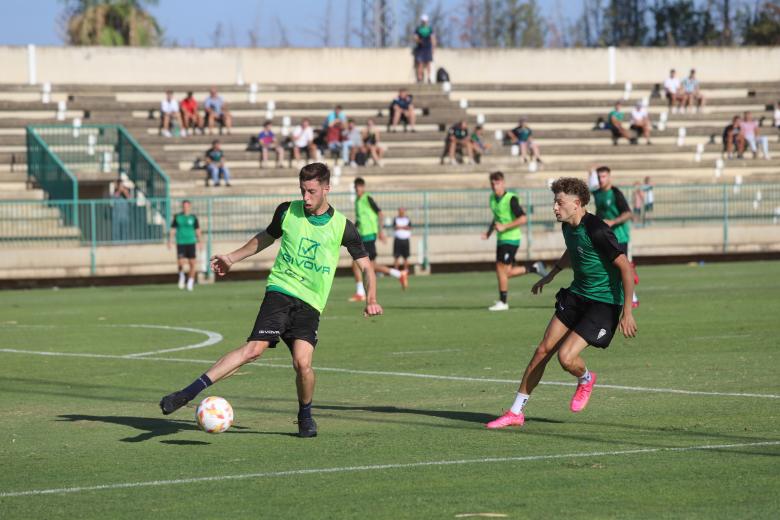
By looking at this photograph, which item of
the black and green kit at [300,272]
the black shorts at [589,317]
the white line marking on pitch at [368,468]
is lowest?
the white line marking on pitch at [368,468]

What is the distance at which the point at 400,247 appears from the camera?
3316 cm

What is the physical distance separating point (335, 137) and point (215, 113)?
13.4 ft

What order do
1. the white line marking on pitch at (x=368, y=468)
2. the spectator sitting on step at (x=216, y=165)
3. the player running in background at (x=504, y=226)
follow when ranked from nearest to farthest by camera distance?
the white line marking on pitch at (x=368, y=468), the player running in background at (x=504, y=226), the spectator sitting on step at (x=216, y=165)

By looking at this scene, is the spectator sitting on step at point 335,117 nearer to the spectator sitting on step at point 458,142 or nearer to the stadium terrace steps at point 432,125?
the stadium terrace steps at point 432,125

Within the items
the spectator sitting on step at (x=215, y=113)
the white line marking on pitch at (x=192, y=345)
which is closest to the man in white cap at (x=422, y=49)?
the spectator sitting on step at (x=215, y=113)

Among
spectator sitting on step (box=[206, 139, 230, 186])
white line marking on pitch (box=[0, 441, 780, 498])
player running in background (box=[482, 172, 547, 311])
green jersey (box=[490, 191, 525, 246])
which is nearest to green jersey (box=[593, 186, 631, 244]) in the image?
player running in background (box=[482, 172, 547, 311])

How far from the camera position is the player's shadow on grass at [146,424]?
969 centimetres

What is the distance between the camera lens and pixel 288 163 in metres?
41.3

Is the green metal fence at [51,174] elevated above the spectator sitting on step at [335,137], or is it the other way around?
the spectator sitting on step at [335,137]

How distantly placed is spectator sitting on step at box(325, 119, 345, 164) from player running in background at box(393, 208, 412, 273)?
26.0ft

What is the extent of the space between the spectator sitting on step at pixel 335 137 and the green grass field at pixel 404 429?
2214 centimetres

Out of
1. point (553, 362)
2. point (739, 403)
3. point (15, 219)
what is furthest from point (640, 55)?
point (739, 403)

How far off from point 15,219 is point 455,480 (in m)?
26.9

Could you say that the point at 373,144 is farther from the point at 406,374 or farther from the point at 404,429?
the point at 404,429
